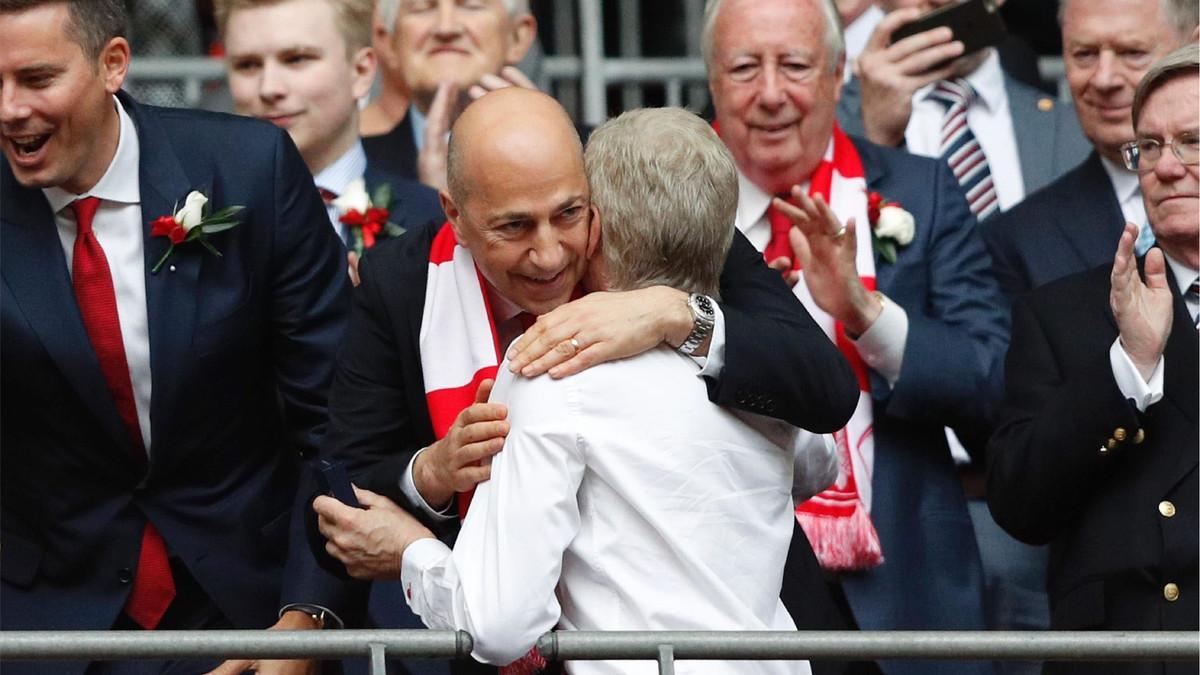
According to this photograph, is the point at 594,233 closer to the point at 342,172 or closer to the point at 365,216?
the point at 365,216

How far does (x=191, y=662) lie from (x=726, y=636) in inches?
61.4

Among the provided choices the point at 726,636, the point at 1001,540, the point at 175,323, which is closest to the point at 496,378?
the point at 726,636

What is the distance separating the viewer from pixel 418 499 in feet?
13.4

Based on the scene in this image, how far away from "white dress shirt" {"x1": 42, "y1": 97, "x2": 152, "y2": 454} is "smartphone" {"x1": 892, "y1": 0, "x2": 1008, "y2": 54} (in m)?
2.59

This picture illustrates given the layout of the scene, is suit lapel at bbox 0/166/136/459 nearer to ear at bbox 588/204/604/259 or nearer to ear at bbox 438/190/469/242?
ear at bbox 438/190/469/242

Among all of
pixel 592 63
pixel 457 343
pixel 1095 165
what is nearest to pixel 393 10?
pixel 592 63

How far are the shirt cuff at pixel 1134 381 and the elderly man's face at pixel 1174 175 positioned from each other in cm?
36

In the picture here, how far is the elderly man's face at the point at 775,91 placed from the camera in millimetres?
5328

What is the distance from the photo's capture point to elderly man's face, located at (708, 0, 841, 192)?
210 inches

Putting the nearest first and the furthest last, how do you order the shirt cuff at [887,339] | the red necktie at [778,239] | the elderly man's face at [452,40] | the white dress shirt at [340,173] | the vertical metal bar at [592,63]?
the shirt cuff at [887,339], the red necktie at [778,239], the white dress shirt at [340,173], the elderly man's face at [452,40], the vertical metal bar at [592,63]

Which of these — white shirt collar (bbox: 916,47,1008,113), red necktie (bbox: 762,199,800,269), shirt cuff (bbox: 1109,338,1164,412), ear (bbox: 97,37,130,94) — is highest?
ear (bbox: 97,37,130,94)

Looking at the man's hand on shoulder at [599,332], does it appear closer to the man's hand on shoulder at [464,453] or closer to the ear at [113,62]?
the man's hand on shoulder at [464,453]

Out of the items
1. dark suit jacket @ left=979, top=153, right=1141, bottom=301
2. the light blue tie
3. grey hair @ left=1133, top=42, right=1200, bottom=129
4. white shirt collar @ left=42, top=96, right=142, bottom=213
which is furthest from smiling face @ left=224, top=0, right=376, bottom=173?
grey hair @ left=1133, top=42, right=1200, bottom=129

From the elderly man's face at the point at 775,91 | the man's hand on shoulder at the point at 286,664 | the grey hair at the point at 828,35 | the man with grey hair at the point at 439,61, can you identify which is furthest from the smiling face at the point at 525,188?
the man with grey hair at the point at 439,61
